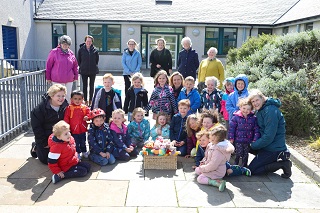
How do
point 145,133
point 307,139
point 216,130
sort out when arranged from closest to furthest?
1. point 216,130
2. point 145,133
3. point 307,139

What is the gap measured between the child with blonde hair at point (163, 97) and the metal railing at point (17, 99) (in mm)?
2684

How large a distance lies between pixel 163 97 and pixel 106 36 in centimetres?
1634

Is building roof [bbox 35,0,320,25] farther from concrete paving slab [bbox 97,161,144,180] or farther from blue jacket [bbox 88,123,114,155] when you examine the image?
concrete paving slab [bbox 97,161,144,180]

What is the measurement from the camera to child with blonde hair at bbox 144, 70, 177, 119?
20.4 ft

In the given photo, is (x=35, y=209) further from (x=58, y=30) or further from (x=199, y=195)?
(x=58, y=30)

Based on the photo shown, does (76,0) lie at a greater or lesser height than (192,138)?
greater

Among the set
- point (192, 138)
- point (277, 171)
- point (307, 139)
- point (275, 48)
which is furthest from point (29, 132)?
point (275, 48)

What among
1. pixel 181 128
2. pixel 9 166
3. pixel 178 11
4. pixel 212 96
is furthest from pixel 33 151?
pixel 178 11

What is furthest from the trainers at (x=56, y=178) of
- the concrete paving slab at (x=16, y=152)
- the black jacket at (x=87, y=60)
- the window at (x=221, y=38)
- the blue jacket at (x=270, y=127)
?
the window at (x=221, y=38)

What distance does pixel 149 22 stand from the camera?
2111 cm

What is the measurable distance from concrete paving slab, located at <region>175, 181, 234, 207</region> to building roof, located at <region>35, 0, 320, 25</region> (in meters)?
18.0

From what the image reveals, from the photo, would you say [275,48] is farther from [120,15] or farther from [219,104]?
[120,15]

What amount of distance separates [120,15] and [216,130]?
18626 millimetres

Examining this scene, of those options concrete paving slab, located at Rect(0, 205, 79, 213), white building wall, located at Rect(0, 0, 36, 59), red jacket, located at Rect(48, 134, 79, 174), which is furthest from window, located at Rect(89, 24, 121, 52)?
concrete paving slab, located at Rect(0, 205, 79, 213)
